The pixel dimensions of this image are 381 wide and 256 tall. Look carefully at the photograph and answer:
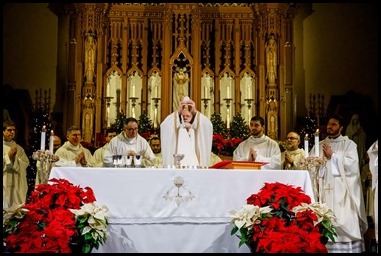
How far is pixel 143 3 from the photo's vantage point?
11828mm

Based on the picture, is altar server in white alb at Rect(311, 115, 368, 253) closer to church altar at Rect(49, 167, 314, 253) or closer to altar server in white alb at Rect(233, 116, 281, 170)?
altar server in white alb at Rect(233, 116, 281, 170)

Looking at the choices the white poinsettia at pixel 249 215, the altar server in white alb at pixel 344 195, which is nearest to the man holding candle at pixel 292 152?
the altar server in white alb at pixel 344 195

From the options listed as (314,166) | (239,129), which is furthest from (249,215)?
(239,129)

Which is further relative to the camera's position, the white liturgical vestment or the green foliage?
the green foliage

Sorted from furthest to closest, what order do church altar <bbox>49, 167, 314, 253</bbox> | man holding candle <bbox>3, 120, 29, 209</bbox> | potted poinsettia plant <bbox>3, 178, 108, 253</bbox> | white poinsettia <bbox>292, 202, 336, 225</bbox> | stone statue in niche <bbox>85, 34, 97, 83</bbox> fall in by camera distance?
stone statue in niche <bbox>85, 34, 97, 83</bbox> < man holding candle <bbox>3, 120, 29, 209</bbox> < church altar <bbox>49, 167, 314, 253</bbox> < white poinsettia <bbox>292, 202, 336, 225</bbox> < potted poinsettia plant <bbox>3, 178, 108, 253</bbox>

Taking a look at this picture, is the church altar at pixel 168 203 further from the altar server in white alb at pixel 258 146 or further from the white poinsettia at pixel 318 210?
the altar server in white alb at pixel 258 146

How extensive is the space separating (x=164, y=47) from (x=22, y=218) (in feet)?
23.4

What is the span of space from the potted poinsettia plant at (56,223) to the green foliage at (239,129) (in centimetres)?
564

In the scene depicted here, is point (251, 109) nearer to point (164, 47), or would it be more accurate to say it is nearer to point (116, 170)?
point (164, 47)

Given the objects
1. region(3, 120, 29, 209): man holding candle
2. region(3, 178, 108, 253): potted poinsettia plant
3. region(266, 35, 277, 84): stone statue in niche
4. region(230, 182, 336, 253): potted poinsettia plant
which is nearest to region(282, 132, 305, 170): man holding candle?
region(230, 182, 336, 253): potted poinsettia plant

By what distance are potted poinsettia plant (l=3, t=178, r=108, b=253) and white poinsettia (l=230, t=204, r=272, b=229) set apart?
1.14m

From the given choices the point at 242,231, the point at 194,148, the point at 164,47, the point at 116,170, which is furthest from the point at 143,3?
the point at 242,231

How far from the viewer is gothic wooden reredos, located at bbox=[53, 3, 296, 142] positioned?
37.7 feet

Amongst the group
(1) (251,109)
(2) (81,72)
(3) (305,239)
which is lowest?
(3) (305,239)
